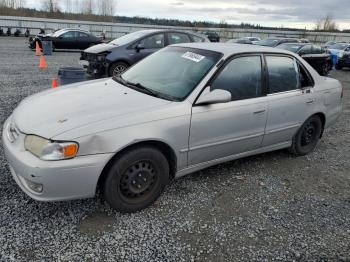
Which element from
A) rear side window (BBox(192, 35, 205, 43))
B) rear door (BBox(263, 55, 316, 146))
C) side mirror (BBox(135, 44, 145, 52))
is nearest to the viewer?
rear door (BBox(263, 55, 316, 146))

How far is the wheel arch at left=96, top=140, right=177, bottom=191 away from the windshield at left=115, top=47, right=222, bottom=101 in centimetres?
52

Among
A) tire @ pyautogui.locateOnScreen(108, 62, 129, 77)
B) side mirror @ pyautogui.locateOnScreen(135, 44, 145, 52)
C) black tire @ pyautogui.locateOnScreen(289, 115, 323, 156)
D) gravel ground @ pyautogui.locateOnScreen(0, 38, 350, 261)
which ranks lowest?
gravel ground @ pyautogui.locateOnScreen(0, 38, 350, 261)

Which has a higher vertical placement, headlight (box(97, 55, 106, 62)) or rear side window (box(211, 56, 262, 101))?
rear side window (box(211, 56, 262, 101))

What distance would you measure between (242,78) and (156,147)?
143 centimetres

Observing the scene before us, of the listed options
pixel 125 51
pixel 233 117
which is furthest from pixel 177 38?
pixel 233 117

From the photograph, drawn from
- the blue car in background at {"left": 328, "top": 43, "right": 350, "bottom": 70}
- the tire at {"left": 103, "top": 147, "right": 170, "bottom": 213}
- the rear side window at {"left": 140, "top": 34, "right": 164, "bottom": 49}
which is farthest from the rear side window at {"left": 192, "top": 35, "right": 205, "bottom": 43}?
the blue car in background at {"left": 328, "top": 43, "right": 350, "bottom": 70}

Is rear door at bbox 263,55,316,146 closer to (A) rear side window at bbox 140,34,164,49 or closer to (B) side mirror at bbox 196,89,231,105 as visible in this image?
(B) side mirror at bbox 196,89,231,105

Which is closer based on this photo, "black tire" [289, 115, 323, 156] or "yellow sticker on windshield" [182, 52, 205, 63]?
"yellow sticker on windshield" [182, 52, 205, 63]

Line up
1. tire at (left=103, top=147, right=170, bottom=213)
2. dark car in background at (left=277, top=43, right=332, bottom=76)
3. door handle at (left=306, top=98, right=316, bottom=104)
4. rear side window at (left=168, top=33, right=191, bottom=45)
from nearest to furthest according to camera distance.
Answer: tire at (left=103, top=147, right=170, bottom=213)
door handle at (left=306, top=98, right=316, bottom=104)
rear side window at (left=168, top=33, right=191, bottom=45)
dark car in background at (left=277, top=43, right=332, bottom=76)

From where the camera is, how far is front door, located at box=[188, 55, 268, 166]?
11.4 ft

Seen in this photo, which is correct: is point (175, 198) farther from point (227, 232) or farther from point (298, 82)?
point (298, 82)

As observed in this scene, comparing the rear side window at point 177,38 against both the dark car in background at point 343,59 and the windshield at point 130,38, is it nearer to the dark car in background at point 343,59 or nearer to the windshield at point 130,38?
the windshield at point 130,38

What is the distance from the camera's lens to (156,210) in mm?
3334

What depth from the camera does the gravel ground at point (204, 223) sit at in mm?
2738
